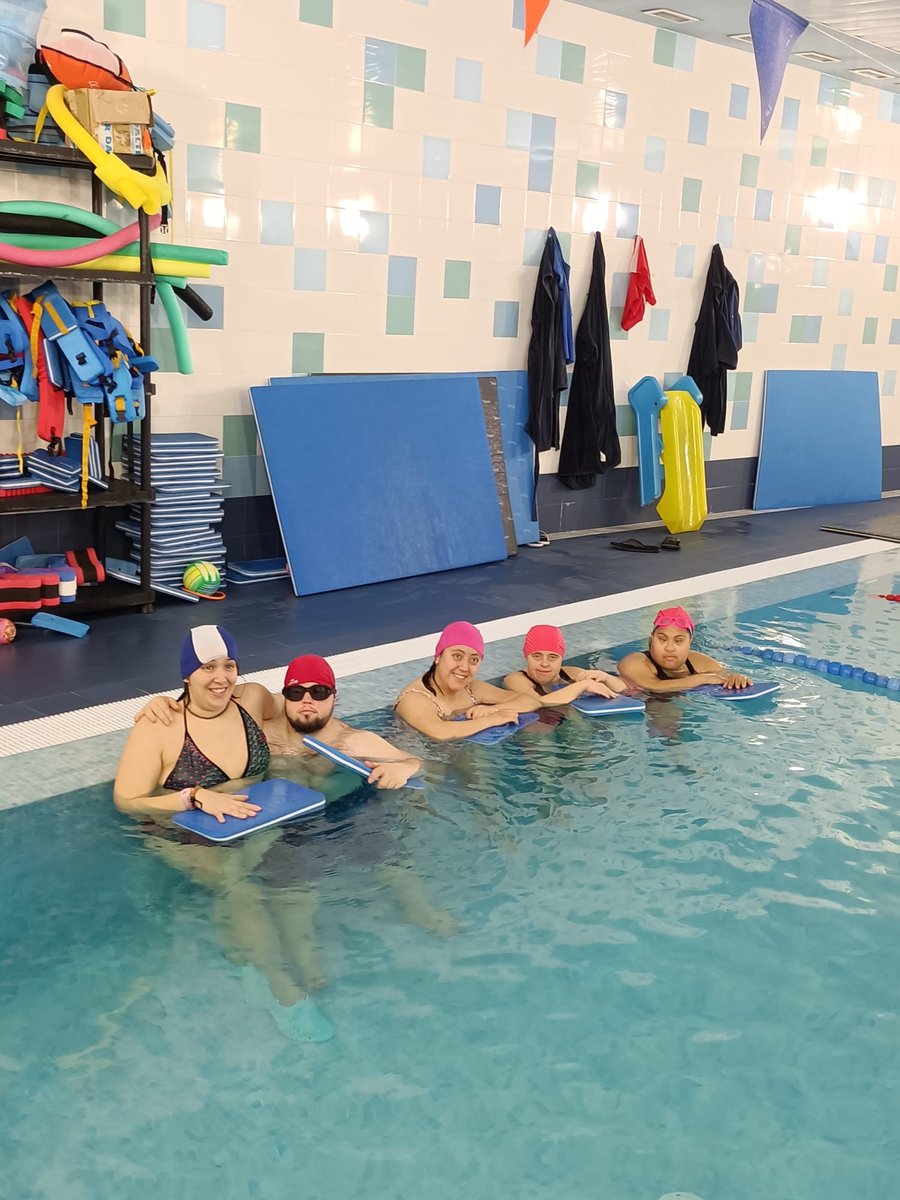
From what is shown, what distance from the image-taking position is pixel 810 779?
5059 mm

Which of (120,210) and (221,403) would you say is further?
(221,403)

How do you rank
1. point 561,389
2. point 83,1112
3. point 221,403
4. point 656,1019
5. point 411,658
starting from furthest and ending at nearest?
point 561,389 → point 221,403 → point 411,658 → point 656,1019 → point 83,1112

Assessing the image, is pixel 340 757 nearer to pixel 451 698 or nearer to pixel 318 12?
pixel 451 698

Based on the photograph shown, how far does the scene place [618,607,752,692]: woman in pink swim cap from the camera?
5969mm

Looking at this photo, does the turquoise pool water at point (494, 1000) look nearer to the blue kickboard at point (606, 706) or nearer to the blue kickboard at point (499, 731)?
the blue kickboard at point (499, 731)

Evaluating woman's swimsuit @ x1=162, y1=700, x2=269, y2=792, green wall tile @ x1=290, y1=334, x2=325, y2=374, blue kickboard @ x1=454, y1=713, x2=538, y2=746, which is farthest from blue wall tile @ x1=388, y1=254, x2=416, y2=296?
woman's swimsuit @ x1=162, y1=700, x2=269, y2=792

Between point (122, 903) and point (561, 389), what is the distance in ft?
21.5

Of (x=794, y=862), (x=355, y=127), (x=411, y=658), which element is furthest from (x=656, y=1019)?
(x=355, y=127)

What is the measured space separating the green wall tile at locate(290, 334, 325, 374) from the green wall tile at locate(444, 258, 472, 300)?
121 cm

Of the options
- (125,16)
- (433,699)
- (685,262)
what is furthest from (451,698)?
(685,262)

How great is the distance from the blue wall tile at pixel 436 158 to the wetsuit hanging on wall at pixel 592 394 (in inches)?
64.4

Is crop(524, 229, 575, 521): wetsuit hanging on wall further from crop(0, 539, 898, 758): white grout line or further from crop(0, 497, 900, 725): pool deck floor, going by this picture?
crop(0, 539, 898, 758): white grout line

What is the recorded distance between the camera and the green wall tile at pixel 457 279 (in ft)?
29.0

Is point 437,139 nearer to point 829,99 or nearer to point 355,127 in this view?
point 355,127
